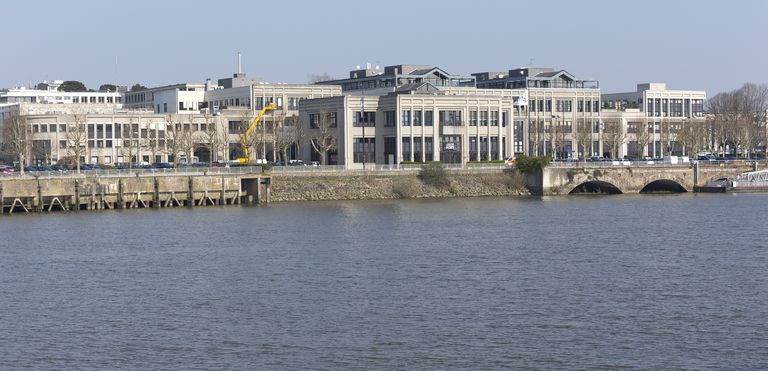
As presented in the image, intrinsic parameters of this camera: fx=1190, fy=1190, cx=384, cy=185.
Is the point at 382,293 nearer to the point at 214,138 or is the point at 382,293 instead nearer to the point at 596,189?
the point at 596,189

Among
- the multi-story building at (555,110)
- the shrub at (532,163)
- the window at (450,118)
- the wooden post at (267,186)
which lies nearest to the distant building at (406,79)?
the multi-story building at (555,110)

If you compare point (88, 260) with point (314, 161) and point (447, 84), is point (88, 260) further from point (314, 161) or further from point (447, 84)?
point (447, 84)

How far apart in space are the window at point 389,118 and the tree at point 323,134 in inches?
199

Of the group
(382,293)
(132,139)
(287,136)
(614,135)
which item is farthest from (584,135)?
(382,293)

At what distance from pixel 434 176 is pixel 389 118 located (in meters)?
17.2

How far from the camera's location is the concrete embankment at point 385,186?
3812 inches

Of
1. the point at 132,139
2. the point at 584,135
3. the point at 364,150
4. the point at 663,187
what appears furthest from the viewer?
the point at 584,135

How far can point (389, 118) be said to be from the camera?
118m

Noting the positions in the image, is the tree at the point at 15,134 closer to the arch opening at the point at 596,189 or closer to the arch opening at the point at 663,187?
the arch opening at the point at 596,189

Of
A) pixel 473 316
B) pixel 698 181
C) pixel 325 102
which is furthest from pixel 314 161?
pixel 473 316

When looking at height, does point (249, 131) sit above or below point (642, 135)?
above

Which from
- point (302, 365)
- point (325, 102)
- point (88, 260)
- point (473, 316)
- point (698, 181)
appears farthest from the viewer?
point (325, 102)

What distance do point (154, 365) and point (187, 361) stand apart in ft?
3.37

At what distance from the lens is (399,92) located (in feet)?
414
